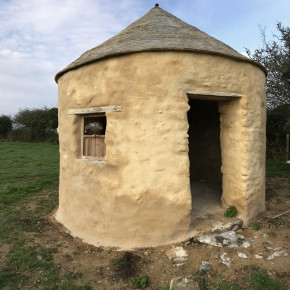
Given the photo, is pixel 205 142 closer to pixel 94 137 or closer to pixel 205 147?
pixel 205 147

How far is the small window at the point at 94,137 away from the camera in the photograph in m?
5.35

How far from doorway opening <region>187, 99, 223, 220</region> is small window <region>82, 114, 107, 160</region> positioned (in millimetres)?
3210

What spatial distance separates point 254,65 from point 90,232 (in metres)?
4.72

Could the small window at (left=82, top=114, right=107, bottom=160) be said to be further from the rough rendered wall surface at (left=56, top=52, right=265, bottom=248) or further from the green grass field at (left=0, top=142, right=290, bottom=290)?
the green grass field at (left=0, top=142, right=290, bottom=290)

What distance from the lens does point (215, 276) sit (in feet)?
12.2

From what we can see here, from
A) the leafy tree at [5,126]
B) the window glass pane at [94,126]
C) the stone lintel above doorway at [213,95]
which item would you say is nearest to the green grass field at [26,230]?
the window glass pane at [94,126]

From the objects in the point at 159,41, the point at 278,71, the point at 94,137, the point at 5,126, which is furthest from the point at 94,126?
the point at 5,126

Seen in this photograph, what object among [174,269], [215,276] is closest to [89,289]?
[174,269]

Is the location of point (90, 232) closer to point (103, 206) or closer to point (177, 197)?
point (103, 206)

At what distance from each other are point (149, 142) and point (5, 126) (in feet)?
87.7

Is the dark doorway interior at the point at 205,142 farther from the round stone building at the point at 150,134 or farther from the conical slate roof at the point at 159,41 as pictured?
the conical slate roof at the point at 159,41

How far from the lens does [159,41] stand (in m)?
4.78

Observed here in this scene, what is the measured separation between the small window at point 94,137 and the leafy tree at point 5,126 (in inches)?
979

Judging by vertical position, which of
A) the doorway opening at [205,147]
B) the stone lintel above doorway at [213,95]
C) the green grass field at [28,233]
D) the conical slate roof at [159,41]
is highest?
the conical slate roof at [159,41]
